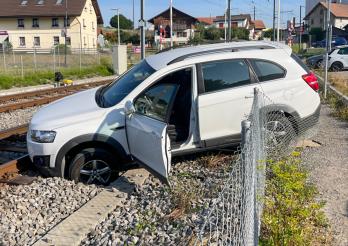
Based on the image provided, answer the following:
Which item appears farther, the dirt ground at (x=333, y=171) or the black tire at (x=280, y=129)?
the black tire at (x=280, y=129)

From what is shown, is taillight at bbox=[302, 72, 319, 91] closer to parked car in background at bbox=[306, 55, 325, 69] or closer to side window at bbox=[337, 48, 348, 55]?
parked car in background at bbox=[306, 55, 325, 69]

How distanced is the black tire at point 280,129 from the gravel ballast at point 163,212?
32.9 inches

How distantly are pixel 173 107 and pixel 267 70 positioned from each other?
1.60 meters

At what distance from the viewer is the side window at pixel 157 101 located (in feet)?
21.1

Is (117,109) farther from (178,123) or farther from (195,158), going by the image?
(195,158)

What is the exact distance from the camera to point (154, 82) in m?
6.49

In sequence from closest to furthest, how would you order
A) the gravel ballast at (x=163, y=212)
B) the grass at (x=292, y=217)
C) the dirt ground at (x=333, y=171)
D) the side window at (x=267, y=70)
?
the grass at (x=292, y=217), the gravel ballast at (x=163, y=212), the dirt ground at (x=333, y=171), the side window at (x=267, y=70)

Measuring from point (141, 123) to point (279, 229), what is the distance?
2.26 meters

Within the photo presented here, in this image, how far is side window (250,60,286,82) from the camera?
273 inches

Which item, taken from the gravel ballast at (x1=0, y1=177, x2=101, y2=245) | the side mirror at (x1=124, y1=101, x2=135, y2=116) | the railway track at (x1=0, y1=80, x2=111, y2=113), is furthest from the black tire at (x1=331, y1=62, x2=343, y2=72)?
the gravel ballast at (x1=0, y1=177, x2=101, y2=245)

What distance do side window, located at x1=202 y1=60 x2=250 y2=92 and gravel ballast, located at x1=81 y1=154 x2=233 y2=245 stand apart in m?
1.17

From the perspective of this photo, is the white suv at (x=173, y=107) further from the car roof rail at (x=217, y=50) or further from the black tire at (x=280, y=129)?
the black tire at (x=280, y=129)

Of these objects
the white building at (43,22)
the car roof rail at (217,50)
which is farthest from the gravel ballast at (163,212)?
the white building at (43,22)

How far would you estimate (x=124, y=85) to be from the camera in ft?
22.7
